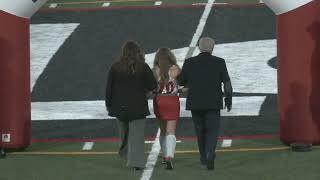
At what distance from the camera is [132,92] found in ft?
41.0

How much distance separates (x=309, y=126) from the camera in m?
14.0

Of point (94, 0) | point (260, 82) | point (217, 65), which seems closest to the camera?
point (217, 65)

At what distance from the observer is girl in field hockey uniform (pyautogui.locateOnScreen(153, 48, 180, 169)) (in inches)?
494

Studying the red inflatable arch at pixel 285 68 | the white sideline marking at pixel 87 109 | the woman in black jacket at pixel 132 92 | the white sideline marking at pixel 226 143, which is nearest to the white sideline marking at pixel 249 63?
the white sideline marking at pixel 87 109

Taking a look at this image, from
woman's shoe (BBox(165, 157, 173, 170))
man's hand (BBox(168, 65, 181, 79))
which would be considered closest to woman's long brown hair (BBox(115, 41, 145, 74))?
man's hand (BBox(168, 65, 181, 79))

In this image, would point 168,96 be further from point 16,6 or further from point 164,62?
point 16,6

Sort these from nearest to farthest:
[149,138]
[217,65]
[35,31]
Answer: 1. [217,65]
2. [149,138]
3. [35,31]

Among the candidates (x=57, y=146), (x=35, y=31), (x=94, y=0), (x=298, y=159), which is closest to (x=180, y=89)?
(x=298, y=159)

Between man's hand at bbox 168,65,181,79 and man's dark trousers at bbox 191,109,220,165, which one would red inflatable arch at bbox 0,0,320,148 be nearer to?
man's dark trousers at bbox 191,109,220,165

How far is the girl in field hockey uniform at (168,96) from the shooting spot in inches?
494

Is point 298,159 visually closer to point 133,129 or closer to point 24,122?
point 133,129

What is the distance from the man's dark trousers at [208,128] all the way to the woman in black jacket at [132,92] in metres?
0.62

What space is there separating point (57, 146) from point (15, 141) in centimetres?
74

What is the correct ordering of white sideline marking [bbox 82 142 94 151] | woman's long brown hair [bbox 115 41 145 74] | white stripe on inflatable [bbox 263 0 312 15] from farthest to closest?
1. white sideline marking [bbox 82 142 94 151]
2. white stripe on inflatable [bbox 263 0 312 15]
3. woman's long brown hair [bbox 115 41 145 74]
